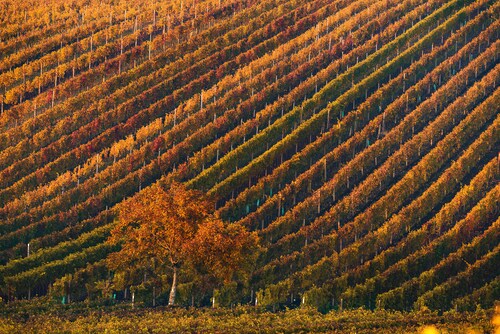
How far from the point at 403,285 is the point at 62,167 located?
24.1m

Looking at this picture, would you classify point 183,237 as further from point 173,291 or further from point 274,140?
point 274,140

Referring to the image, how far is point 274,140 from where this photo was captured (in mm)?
63625

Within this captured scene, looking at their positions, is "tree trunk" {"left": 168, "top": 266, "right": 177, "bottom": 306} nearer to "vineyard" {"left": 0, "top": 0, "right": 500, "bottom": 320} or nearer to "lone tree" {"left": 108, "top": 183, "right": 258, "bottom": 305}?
"lone tree" {"left": 108, "top": 183, "right": 258, "bottom": 305}

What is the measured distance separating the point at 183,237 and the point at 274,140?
19.3m

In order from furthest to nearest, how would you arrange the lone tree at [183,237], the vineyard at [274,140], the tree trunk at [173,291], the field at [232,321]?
the vineyard at [274,140] < the tree trunk at [173,291] < the lone tree at [183,237] < the field at [232,321]

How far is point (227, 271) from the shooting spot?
150 feet

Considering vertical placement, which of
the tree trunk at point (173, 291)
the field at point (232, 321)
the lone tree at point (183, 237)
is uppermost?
the lone tree at point (183, 237)

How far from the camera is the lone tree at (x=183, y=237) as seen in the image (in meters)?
44.9

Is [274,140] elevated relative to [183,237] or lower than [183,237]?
elevated

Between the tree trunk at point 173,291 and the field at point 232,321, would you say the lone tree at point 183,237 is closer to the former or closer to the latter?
the tree trunk at point 173,291

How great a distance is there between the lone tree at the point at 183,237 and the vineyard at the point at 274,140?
3620 mm

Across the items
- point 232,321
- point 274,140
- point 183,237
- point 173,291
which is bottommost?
point 232,321

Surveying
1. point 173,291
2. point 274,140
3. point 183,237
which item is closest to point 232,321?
point 183,237

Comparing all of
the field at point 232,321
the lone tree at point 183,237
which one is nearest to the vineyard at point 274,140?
the field at point 232,321
